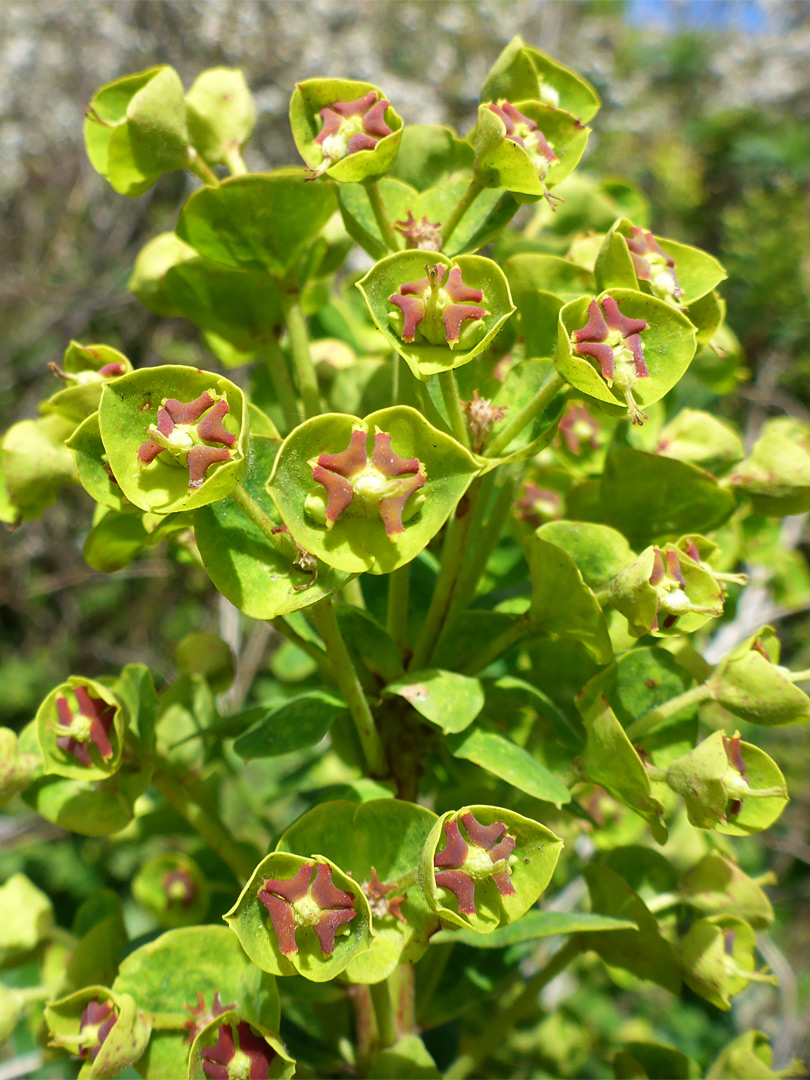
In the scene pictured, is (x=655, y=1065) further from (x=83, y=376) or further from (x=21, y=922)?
(x=83, y=376)

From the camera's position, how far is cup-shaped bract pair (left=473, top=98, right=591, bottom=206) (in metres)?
0.67

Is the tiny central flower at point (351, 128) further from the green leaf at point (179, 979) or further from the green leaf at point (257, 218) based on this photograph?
the green leaf at point (179, 979)

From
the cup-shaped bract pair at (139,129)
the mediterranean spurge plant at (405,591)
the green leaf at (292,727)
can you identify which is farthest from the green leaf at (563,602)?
the cup-shaped bract pair at (139,129)

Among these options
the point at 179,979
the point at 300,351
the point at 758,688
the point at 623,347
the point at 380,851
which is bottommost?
the point at 179,979

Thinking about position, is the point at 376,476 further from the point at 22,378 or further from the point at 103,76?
the point at 103,76

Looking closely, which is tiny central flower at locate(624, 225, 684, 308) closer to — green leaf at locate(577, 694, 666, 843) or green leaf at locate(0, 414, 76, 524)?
green leaf at locate(577, 694, 666, 843)

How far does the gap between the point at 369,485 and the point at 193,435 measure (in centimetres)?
13

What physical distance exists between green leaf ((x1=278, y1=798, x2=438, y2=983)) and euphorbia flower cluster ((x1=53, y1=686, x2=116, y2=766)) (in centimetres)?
23

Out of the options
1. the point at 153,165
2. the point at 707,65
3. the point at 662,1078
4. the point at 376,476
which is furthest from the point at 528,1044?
the point at 707,65

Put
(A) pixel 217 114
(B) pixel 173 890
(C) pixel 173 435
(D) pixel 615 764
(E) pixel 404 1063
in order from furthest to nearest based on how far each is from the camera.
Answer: (B) pixel 173 890, (A) pixel 217 114, (E) pixel 404 1063, (D) pixel 615 764, (C) pixel 173 435

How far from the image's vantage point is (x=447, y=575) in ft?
2.49

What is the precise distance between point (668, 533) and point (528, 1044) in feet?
3.27

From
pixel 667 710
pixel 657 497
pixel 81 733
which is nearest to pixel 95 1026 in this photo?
pixel 81 733

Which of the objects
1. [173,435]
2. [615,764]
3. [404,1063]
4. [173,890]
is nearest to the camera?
[173,435]
